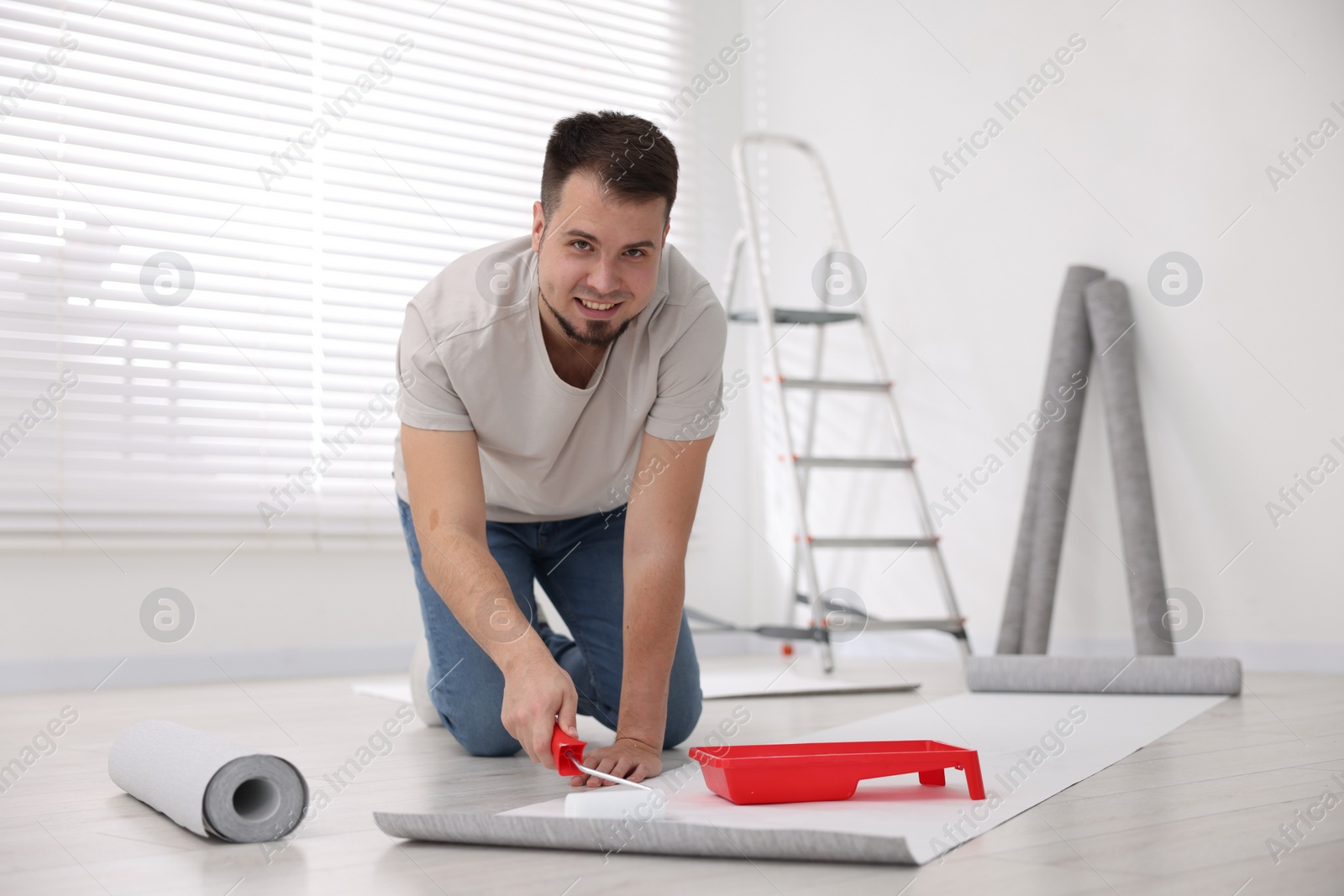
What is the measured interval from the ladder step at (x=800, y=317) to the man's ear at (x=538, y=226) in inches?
70.9

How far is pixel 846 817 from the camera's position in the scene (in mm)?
1254

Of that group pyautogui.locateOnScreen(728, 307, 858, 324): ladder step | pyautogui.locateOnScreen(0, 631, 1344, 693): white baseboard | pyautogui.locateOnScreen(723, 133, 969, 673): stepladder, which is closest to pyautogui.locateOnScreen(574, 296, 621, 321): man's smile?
pyautogui.locateOnScreen(723, 133, 969, 673): stepladder

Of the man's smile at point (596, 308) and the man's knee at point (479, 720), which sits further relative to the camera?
the man's knee at point (479, 720)

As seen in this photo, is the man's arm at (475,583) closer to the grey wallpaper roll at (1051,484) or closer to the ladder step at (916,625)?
the ladder step at (916,625)

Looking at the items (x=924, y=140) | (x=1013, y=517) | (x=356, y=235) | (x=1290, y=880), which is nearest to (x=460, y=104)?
(x=356, y=235)

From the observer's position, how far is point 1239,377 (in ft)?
9.98

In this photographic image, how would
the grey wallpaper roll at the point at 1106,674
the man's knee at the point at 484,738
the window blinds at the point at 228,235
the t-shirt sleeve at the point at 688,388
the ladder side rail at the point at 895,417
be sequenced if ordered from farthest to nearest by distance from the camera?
the ladder side rail at the point at 895,417 → the window blinds at the point at 228,235 → the grey wallpaper roll at the point at 1106,674 → the man's knee at the point at 484,738 → the t-shirt sleeve at the point at 688,388

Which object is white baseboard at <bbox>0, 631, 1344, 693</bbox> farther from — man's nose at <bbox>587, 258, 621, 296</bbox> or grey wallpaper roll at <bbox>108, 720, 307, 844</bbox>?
man's nose at <bbox>587, 258, 621, 296</bbox>

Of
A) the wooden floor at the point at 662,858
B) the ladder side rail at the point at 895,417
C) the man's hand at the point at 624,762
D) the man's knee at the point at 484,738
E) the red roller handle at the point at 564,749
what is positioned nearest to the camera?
the wooden floor at the point at 662,858

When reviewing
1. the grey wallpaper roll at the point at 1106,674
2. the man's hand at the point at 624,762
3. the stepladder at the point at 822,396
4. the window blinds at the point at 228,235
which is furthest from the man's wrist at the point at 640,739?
the window blinds at the point at 228,235

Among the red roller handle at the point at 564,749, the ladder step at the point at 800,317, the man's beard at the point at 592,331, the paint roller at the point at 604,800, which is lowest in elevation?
the paint roller at the point at 604,800

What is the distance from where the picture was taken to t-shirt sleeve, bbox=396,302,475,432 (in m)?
1.61

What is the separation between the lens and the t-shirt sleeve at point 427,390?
161 cm

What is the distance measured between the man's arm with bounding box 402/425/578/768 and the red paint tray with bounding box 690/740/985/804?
199mm
